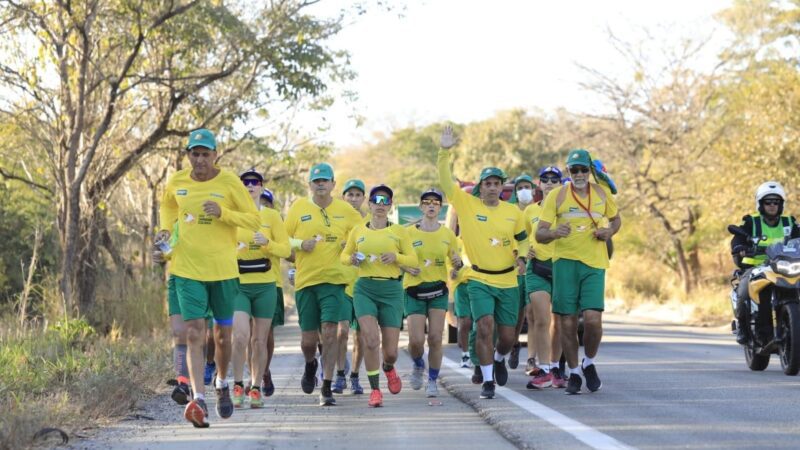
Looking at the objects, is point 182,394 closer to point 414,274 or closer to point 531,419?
point 531,419

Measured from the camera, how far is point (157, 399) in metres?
12.1

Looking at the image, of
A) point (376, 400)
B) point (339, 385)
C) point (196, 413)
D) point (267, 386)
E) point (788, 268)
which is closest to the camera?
point (196, 413)

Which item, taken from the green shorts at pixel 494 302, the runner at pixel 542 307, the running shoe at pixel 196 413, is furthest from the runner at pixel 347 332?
the running shoe at pixel 196 413

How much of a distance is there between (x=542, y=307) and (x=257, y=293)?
10.2 feet

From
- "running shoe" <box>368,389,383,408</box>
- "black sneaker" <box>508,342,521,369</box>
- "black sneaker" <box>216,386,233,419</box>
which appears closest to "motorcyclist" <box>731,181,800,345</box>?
"black sneaker" <box>508,342,521,369</box>

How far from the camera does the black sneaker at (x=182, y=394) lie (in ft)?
31.2

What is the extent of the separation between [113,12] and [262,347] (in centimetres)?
1024

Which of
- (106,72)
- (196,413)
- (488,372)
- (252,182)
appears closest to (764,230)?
(488,372)

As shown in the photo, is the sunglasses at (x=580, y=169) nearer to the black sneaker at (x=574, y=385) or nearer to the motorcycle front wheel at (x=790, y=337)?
the black sneaker at (x=574, y=385)

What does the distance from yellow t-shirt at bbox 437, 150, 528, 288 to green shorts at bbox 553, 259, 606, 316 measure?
0.51 meters

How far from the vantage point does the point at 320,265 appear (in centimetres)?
1190

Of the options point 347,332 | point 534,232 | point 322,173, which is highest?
point 322,173

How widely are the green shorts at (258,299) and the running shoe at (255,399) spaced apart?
0.68m

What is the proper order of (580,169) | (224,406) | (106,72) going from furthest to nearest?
(106,72), (580,169), (224,406)
